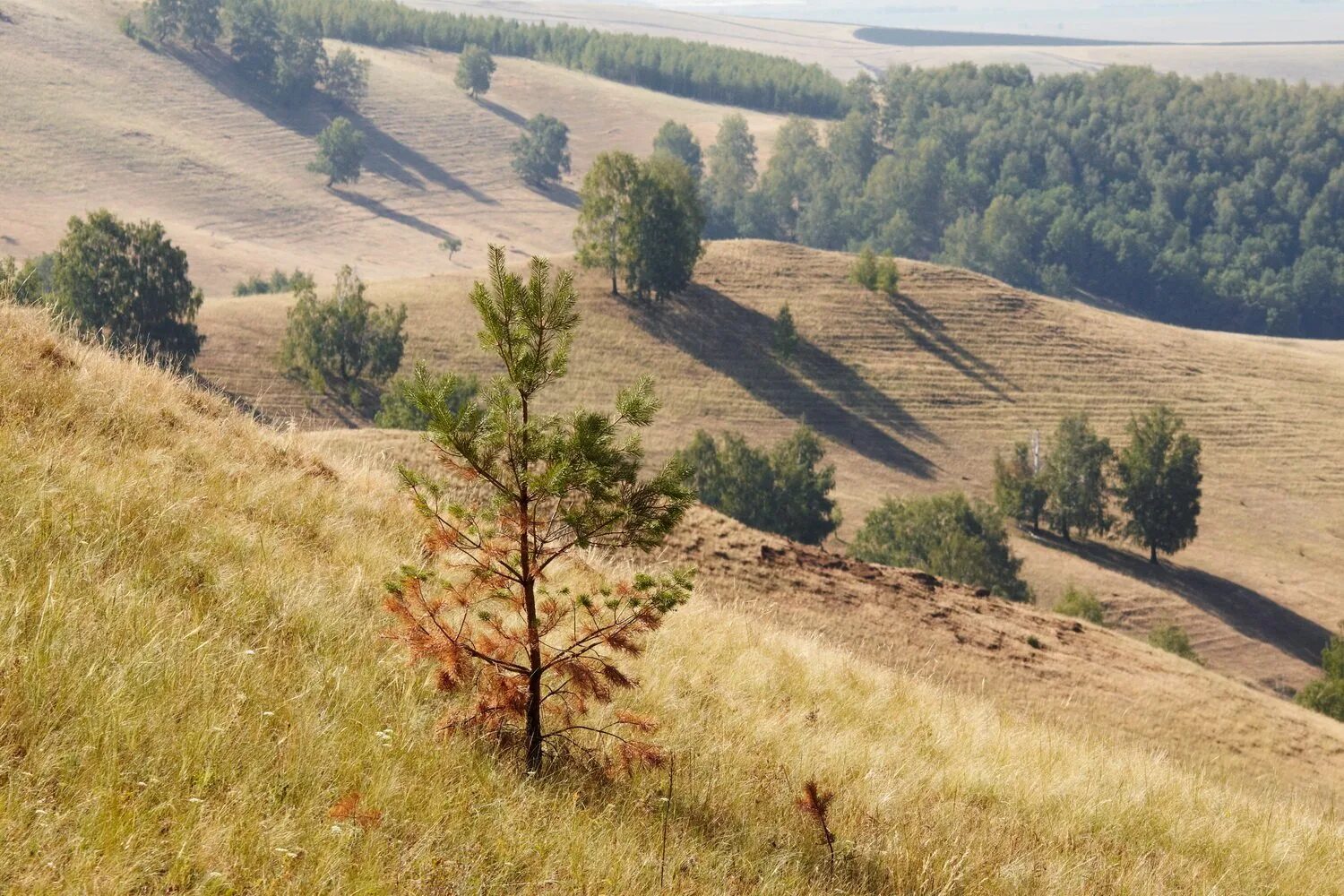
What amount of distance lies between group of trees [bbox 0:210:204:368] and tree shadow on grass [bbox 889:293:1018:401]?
2240 inches

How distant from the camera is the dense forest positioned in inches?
6668

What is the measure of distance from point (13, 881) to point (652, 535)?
127 inches

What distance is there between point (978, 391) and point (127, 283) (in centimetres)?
6207

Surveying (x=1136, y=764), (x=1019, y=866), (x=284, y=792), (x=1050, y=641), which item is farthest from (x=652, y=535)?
(x=1050, y=641)

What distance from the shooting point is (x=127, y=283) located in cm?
6494

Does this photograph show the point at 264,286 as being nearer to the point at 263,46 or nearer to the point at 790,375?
the point at 790,375

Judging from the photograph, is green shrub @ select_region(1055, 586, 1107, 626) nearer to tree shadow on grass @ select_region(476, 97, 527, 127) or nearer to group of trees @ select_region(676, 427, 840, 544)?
group of trees @ select_region(676, 427, 840, 544)

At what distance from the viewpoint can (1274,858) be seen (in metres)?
7.81

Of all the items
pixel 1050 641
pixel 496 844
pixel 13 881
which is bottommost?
pixel 1050 641

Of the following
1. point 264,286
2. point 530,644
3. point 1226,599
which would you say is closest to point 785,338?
point 1226,599

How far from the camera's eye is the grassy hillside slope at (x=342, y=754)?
4.38m

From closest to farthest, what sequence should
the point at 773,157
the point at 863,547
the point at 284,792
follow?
the point at 284,792 → the point at 863,547 → the point at 773,157

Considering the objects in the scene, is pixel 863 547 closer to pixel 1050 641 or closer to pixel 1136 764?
pixel 1050 641

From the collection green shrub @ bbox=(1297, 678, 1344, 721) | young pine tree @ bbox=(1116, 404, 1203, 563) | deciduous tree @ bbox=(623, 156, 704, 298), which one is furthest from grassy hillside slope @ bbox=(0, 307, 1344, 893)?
deciduous tree @ bbox=(623, 156, 704, 298)
